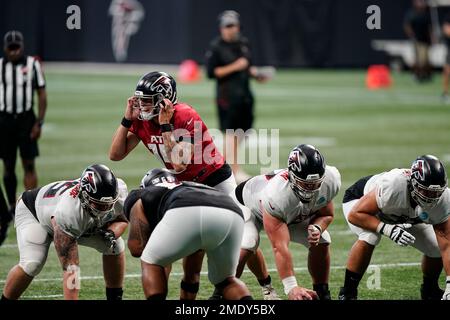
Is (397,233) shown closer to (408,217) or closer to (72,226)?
(408,217)

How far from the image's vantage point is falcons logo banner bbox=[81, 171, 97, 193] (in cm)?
628

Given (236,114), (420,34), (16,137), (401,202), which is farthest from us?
(420,34)

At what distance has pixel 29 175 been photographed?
10.6m

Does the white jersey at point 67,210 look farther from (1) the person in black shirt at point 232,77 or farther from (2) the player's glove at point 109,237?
(1) the person in black shirt at point 232,77

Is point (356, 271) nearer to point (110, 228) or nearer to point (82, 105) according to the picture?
point (110, 228)

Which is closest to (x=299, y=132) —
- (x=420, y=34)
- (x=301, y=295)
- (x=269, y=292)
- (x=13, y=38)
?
(x=13, y=38)

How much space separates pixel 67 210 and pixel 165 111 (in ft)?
3.50

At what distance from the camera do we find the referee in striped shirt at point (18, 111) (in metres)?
10.5

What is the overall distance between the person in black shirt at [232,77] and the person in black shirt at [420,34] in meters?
12.0

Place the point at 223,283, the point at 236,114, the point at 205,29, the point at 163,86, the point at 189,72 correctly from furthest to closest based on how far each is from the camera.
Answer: the point at 205,29 < the point at 189,72 < the point at 236,114 < the point at 163,86 < the point at 223,283

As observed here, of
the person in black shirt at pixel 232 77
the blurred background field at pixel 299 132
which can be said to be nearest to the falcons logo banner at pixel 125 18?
the blurred background field at pixel 299 132

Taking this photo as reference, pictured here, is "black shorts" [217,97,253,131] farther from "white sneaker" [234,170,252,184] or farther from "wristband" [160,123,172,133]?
"wristband" [160,123,172,133]

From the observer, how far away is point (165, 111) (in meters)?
6.98

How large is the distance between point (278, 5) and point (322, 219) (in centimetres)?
1851
